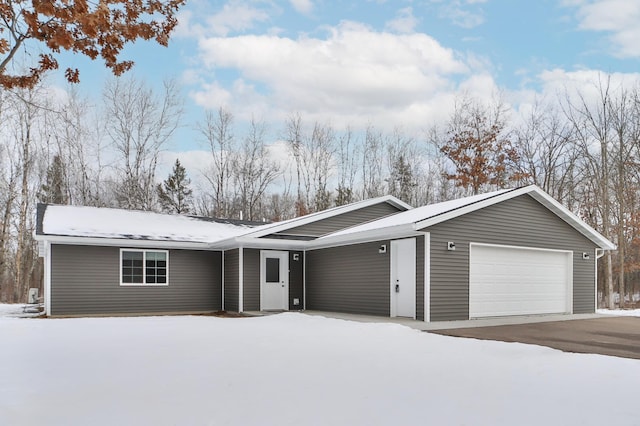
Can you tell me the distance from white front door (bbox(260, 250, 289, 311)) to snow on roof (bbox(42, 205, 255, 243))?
1774 mm

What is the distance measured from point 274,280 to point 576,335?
873 cm

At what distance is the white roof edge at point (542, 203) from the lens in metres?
12.6

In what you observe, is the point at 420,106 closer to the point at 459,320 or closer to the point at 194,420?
the point at 459,320

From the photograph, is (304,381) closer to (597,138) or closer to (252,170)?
(597,138)

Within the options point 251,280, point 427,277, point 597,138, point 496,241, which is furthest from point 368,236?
point 597,138

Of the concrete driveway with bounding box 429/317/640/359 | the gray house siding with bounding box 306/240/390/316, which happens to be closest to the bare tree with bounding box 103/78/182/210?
the gray house siding with bounding box 306/240/390/316

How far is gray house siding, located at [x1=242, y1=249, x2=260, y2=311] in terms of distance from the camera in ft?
52.1

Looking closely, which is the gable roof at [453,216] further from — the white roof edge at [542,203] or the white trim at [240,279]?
the white trim at [240,279]

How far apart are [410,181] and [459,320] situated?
20930mm

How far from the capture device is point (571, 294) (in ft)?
50.9

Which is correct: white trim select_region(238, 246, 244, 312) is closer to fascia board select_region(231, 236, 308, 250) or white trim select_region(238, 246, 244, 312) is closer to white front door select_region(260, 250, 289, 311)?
fascia board select_region(231, 236, 308, 250)

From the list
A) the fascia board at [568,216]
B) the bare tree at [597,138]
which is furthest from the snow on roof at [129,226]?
the bare tree at [597,138]

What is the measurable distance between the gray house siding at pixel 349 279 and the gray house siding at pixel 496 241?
154 centimetres

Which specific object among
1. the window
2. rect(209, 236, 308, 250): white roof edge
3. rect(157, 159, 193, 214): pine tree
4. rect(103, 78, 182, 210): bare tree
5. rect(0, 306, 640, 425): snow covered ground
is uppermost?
rect(103, 78, 182, 210): bare tree
